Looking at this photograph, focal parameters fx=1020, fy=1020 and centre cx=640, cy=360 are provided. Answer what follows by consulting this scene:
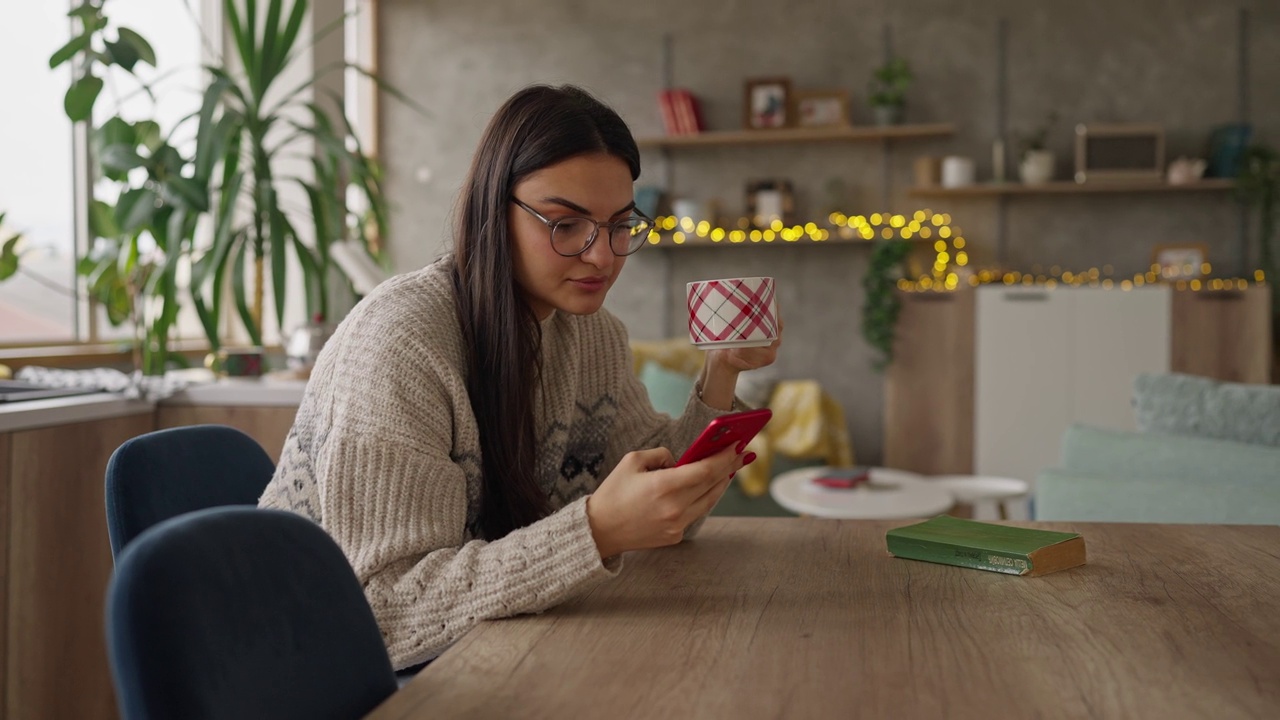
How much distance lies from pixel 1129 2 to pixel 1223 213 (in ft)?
3.86

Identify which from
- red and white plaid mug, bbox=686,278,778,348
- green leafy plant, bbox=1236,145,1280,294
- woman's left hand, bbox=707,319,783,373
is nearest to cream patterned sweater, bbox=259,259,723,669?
red and white plaid mug, bbox=686,278,778,348

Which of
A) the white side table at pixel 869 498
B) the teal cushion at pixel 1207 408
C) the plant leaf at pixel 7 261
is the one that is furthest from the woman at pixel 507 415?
the white side table at pixel 869 498

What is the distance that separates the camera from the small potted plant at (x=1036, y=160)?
5.09 m

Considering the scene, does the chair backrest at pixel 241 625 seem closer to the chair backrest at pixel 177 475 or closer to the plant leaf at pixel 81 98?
the chair backrest at pixel 177 475

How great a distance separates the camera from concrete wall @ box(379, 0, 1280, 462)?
5188 millimetres

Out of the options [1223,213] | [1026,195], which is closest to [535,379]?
[1026,195]

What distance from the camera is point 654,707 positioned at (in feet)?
2.27

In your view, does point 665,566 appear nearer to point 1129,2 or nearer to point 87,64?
point 87,64

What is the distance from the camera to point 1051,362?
4.82 metres

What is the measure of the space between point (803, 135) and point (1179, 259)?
1.97 meters

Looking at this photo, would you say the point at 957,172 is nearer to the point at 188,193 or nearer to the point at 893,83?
the point at 893,83

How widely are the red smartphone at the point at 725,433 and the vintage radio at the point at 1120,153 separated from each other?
15.3 ft

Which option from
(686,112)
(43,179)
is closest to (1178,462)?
(686,112)

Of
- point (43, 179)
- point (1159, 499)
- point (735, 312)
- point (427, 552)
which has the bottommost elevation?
point (1159, 499)
